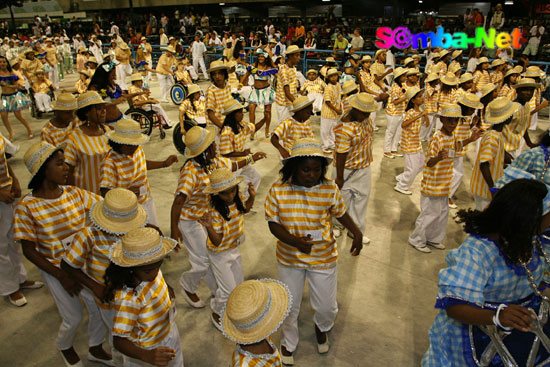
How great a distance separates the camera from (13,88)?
348 inches

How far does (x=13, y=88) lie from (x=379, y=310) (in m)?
9.14

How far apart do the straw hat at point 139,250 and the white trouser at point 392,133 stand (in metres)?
6.71

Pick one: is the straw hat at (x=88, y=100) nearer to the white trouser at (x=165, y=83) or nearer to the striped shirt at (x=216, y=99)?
the striped shirt at (x=216, y=99)

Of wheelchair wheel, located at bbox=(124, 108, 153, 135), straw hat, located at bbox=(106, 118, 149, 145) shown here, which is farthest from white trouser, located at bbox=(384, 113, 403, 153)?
straw hat, located at bbox=(106, 118, 149, 145)

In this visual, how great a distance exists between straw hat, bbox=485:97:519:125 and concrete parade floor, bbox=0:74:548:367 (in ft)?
A: 5.82

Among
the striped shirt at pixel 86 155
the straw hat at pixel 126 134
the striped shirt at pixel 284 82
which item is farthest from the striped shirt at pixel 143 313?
the striped shirt at pixel 284 82

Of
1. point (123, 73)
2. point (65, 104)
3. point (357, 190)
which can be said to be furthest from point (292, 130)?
point (123, 73)

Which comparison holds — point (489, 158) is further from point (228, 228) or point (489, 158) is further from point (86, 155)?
point (86, 155)

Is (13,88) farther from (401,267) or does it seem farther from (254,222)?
(401,267)

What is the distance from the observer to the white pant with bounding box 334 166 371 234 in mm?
4871

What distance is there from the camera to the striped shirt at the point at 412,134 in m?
6.18

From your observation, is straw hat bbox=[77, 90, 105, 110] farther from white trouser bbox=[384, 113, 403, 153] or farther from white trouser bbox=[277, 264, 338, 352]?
white trouser bbox=[384, 113, 403, 153]

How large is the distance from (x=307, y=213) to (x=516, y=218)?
1397mm

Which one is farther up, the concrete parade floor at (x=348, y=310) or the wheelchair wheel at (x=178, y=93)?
the wheelchair wheel at (x=178, y=93)
